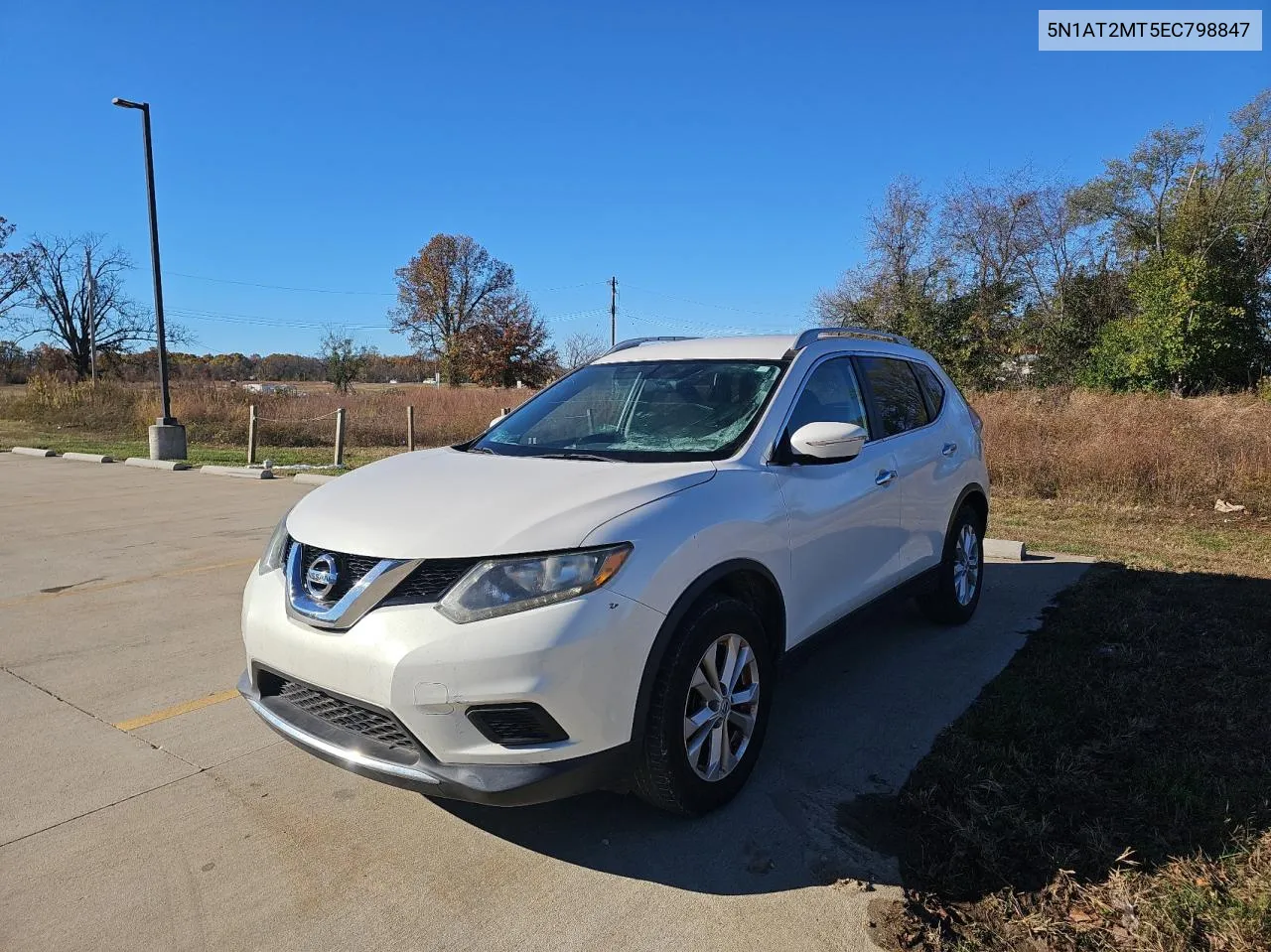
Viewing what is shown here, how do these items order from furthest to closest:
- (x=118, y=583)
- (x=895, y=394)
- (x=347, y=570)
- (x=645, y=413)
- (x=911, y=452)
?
(x=118, y=583)
(x=895, y=394)
(x=911, y=452)
(x=645, y=413)
(x=347, y=570)

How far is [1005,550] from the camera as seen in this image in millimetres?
7070

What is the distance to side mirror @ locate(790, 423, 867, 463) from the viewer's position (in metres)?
3.30

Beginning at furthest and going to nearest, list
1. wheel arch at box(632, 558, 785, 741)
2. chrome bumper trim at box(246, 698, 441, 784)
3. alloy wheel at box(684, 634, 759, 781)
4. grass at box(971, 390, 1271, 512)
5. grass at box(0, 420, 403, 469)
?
grass at box(0, 420, 403, 469), grass at box(971, 390, 1271, 512), alloy wheel at box(684, 634, 759, 781), wheel arch at box(632, 558, 785, 741), chrome bumper trim at box(246, 698, 441, 784)

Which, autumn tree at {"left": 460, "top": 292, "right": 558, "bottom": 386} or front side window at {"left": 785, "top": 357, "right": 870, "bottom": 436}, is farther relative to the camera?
autumn tree at {"left": 460, "top": 292, "right": 558, "bottom": 386}

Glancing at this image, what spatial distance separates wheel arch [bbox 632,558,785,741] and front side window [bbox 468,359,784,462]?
1.62 ft

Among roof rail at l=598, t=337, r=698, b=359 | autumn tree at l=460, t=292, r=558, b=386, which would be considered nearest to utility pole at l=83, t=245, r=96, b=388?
autumn tree at l=460, t=292, r=558, b=386

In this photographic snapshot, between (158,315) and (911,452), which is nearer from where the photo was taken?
(911,452)

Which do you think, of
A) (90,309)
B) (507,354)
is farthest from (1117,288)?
(90,309)

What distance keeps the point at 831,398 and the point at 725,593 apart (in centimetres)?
136

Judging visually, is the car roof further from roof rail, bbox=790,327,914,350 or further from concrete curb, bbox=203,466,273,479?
concrete curb, bbox=203,466,273,479

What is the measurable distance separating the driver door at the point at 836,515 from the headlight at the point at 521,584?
1081 mm

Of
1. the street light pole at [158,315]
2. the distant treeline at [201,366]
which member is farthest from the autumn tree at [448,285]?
the street light pole at [158,315]

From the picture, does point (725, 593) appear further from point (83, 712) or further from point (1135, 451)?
point (1135, 451)

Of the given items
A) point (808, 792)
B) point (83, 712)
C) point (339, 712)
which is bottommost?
point (808, 792)
